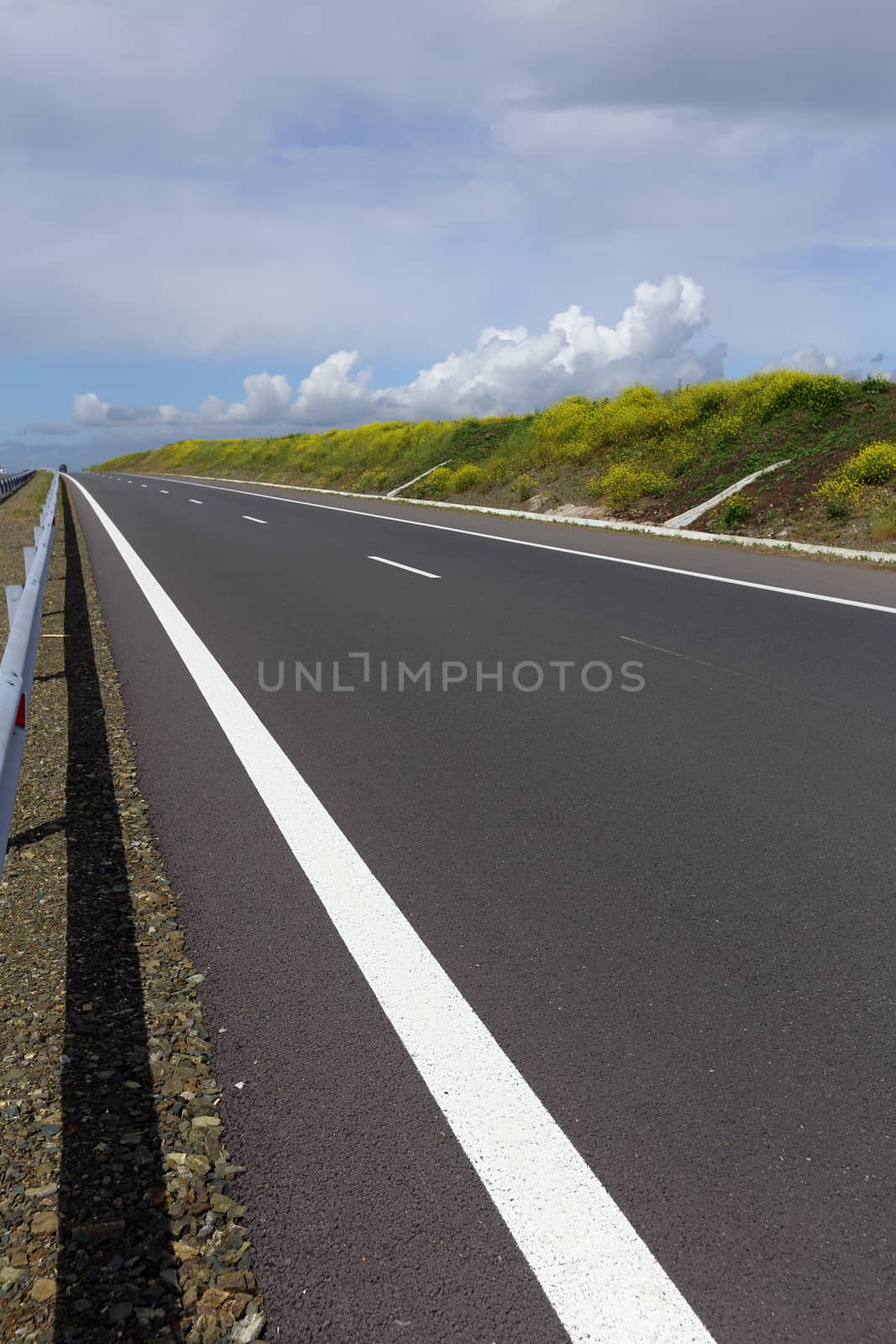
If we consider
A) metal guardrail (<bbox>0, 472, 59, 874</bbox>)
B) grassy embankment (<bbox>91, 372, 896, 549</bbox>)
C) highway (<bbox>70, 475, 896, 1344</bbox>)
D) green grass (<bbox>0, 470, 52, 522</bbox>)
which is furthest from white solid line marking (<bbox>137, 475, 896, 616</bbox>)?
green grass (<bbox>0, 470, 52, 522</bbox>)

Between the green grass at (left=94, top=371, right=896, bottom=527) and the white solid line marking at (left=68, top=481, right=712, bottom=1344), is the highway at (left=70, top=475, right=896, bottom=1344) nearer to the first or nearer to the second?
the white solid line marking at (left=68, top=481, right=712, bottom=1344)

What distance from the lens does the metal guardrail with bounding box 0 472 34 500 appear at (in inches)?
1489

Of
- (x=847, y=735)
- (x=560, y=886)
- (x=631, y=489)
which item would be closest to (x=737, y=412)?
(x=631, y=489)

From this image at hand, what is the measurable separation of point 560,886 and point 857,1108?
56.2 inches

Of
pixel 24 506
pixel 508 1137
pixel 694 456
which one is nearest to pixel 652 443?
pixel 694 456

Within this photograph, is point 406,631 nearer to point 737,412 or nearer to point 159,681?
point 159,681

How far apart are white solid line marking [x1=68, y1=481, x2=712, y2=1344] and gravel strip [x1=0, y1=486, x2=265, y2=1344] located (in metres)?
0.55

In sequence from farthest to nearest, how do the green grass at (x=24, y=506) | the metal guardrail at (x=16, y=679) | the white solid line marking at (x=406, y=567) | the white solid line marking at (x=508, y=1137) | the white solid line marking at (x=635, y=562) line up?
the green grass at (x=24, y=506) < the white solid line marking at (x=406, y=567) < the white solid line marking at (x=635, y=562) < the metal guardrail at (x=16, y=679) < the white solid line marking at (x=508, y=1137)

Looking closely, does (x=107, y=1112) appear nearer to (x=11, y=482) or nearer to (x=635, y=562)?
(x=635, y=562)

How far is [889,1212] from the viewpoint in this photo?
227 cm

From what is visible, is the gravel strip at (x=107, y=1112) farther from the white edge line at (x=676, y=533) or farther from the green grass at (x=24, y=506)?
the green grass at (x=24, y=506)

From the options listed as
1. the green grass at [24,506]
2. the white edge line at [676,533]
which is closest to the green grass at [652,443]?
the white edge line at [676,533]

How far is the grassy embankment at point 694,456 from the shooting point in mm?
19047

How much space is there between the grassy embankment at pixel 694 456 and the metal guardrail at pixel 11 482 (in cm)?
1408
